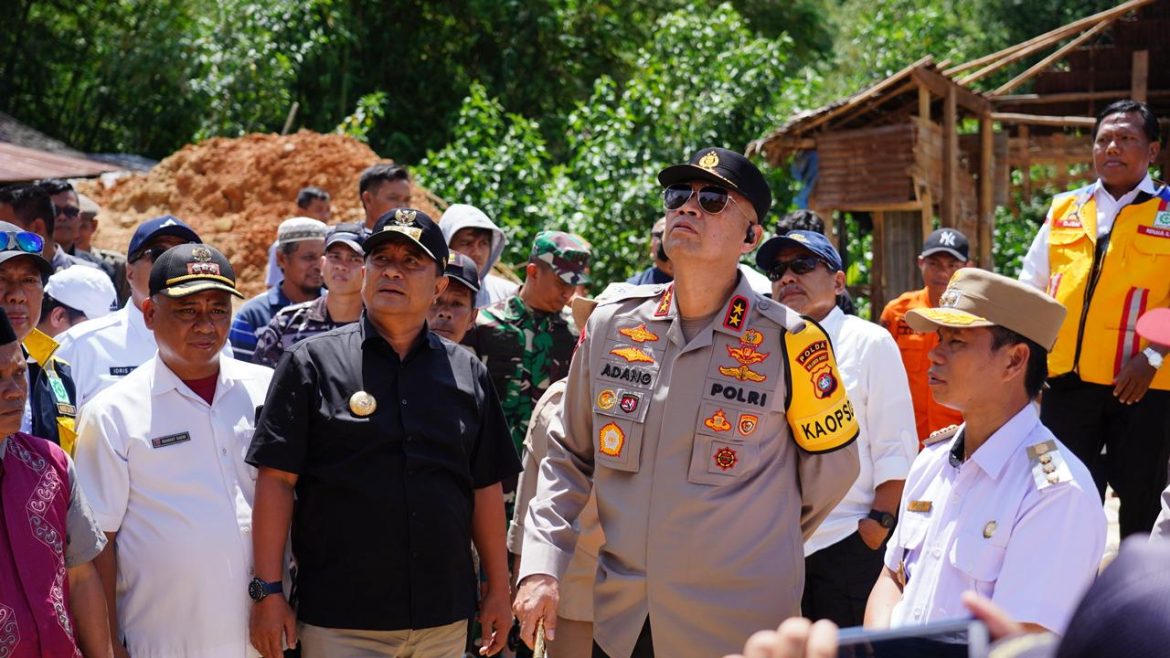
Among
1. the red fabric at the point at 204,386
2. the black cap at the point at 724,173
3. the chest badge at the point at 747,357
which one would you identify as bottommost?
the red fabric at the point at 204,386

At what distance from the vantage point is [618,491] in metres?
3.95

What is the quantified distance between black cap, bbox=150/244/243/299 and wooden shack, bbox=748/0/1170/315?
22.1 ft

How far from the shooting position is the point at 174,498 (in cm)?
430

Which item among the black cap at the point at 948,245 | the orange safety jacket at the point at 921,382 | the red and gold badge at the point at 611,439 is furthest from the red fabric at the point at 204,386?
the black cap at the point at 948,245

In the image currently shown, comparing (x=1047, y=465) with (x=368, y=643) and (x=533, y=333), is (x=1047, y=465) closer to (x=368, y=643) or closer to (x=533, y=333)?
(x=368, y=643)

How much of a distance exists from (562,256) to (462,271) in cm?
52

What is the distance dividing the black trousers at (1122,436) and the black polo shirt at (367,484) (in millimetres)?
3266

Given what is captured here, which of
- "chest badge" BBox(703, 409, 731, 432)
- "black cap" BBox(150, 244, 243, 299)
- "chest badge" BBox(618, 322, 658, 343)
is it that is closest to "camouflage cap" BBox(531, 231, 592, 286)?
"black cap" BBox(150, 244, 243, 299)

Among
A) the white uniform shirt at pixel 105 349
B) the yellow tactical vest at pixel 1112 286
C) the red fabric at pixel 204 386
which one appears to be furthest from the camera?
the yellow tactical vest at pixel 1112 286

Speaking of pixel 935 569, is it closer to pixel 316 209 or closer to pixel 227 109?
pixel 316 209

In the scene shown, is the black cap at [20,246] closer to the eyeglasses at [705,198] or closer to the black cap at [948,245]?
the eyeglasses at [705,198]

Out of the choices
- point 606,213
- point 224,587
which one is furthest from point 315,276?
point 606,213

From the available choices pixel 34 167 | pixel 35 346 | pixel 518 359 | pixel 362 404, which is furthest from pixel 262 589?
pixel 34 167

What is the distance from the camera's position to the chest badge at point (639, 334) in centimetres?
405
